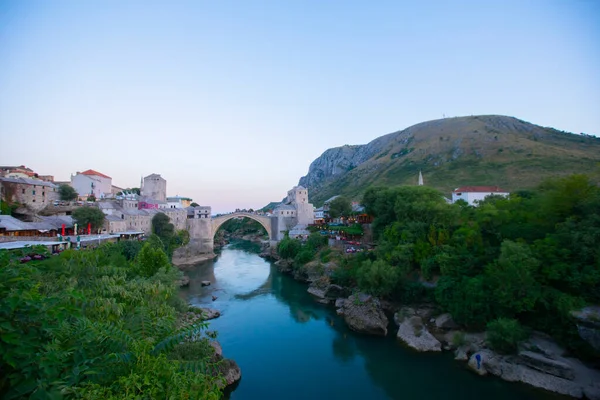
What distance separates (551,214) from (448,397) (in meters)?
9.20

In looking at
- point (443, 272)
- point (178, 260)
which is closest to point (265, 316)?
point (443, 272)

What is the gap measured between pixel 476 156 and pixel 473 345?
1938 inches

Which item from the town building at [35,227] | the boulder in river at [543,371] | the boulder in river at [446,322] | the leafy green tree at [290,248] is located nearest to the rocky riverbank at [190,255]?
the leafy green tree at [290,248]

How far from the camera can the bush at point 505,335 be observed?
11.2 metres

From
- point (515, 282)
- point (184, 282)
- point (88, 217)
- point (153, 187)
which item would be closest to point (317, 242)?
point (184, 282)

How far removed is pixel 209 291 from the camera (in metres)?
22.6

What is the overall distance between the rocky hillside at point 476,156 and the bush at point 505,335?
25342mm

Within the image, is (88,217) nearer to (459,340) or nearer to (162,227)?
(162,227)

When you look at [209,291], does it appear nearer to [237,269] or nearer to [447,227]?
[237,269]

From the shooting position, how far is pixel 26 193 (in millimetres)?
24516

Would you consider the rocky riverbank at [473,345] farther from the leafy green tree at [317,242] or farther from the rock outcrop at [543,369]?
the leafy green tree at [317,242]

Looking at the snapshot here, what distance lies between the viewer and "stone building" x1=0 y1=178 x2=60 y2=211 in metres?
23.0

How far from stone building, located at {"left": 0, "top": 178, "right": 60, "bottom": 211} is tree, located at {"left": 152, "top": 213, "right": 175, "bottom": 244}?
8.78 m

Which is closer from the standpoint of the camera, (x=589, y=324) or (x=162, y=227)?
(x=589, y=324)
